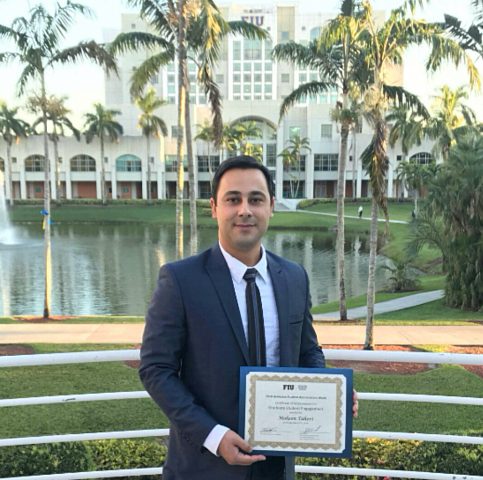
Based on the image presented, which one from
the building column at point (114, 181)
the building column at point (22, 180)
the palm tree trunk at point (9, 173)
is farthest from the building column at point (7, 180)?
the building column at point (114, 181)

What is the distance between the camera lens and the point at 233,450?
1707mm

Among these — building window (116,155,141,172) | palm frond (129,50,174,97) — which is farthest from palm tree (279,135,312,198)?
palm frond (129,50,174,97)

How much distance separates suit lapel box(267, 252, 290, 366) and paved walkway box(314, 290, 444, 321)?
498 inches

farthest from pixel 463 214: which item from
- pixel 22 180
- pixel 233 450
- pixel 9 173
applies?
pixel 22 180

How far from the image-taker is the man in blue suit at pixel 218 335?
5.74 ft

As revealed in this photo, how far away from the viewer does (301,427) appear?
72.1 inches

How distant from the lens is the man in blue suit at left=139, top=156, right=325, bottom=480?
175cm

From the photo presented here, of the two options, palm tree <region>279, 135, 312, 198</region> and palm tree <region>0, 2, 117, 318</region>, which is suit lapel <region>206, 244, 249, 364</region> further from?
palm tree <region>279, 135, 312, 198</region>

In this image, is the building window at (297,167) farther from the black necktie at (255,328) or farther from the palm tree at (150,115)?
the black necktie at (255,328)

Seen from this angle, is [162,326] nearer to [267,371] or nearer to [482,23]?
[267,371]

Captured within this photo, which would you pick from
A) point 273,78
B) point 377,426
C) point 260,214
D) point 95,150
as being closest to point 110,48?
point 377,426

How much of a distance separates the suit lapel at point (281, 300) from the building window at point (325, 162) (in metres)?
75.2

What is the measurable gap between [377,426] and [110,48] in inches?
490

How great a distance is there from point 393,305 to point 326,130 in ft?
200
